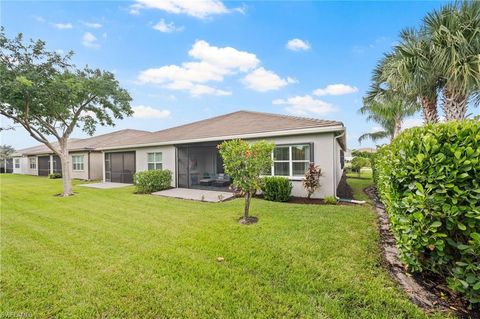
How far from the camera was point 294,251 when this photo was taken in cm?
432

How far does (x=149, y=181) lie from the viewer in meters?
12.2

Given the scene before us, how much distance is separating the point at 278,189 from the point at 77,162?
22280 millimetres

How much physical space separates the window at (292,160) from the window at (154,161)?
806cm

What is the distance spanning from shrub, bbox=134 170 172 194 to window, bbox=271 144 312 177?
6500mm

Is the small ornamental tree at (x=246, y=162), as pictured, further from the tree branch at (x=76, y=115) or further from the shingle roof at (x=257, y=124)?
the tree branch at (x=76, y=115)

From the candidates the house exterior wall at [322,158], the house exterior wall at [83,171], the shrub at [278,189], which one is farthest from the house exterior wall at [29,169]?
the shrub at [278,189]

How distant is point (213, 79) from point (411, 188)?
1700 centimetres

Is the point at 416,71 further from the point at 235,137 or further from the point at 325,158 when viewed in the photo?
the point at 235,137

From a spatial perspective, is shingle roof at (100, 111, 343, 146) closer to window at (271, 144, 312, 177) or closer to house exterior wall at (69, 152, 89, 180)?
window at (271, 144, 312, 177)

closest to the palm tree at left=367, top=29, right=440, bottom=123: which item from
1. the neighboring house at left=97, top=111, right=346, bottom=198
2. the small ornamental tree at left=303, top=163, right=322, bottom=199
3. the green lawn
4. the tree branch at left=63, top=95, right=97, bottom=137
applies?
the neighboring house at left=97, top=111, right=346, bottom=198

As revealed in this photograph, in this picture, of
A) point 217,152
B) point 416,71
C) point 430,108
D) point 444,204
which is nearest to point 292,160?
point 416,71

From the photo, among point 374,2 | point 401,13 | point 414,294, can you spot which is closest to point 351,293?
point 414,294

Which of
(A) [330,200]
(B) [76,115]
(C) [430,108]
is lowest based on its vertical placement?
(A) [330,200]

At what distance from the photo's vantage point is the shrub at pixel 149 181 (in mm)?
12211
